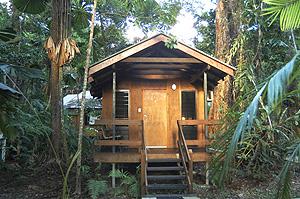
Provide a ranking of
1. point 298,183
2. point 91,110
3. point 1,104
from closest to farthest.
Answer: point 1,104
point 298,183
point 91,110

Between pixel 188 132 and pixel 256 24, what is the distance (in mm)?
4147

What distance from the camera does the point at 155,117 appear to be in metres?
9.80

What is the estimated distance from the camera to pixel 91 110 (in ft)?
60.9

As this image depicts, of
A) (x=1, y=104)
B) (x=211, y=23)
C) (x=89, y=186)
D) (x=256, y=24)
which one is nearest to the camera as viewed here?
(x=1, y=104)

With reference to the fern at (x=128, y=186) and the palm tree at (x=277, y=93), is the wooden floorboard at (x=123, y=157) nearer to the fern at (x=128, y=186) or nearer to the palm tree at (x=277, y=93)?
the fern at (x=128, y=186)

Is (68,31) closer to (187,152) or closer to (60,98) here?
(60,98)

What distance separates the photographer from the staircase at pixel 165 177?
6824 millimetres

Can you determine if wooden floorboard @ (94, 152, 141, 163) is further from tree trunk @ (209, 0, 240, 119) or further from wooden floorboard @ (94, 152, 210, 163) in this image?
tree trunk @ (209, 0, 240, 119)

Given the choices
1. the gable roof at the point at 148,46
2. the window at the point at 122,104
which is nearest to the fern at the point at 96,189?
the gable roof at the point at 148,46

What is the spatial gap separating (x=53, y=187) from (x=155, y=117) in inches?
155

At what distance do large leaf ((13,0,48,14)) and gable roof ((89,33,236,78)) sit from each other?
219cm

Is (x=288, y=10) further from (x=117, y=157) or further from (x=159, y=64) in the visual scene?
(x=159, y=64)

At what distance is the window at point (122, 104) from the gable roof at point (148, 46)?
78.9 inches

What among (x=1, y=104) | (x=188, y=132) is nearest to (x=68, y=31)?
(x=1, y=104)
